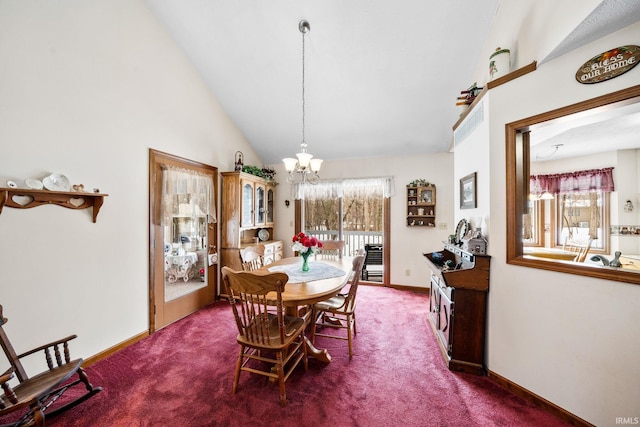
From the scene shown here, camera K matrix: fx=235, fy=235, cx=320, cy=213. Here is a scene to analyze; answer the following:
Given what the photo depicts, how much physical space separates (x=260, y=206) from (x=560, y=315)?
4.03 meters

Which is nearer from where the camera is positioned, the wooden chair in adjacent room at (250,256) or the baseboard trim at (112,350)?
the baseboard trim at (112,350)

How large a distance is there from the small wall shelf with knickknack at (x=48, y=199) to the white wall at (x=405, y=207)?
11.7 feet

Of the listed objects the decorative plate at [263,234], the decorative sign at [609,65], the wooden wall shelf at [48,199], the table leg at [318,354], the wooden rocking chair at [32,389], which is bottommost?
the table leg at [318,354]

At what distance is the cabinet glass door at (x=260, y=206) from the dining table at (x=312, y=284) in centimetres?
164

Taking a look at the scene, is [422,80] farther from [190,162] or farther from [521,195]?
[190,162]

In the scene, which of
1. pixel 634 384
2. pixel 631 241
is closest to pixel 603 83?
pixel 631 241

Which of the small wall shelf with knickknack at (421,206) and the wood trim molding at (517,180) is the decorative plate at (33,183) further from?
the small wall shelf with knickknack at (421,206)

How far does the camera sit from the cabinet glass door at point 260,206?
429cm

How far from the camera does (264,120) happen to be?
3883 mm

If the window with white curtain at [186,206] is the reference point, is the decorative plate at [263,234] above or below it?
below

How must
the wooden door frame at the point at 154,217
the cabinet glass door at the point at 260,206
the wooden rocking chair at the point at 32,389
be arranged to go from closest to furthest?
the wooden rocking chair at the point at 32,389 < the wooden door frame at the point at 154,217 < the cabinet glass door at the point at 260,206

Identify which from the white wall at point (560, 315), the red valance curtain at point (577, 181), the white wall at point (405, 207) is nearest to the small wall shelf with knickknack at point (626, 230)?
the red valance curtain at point (577, 181)

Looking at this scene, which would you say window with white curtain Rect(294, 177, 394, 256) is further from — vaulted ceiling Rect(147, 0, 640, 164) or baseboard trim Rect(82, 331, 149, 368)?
baseboard trim Rect(82, 331, 149, 368)

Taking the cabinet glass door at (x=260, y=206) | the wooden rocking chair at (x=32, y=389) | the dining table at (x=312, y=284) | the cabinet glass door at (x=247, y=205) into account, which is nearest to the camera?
the wooden rocking chair at (x=32, y=389)
